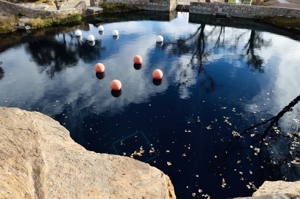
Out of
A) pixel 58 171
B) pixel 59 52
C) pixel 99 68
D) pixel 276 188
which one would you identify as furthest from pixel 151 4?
pixel 58 171

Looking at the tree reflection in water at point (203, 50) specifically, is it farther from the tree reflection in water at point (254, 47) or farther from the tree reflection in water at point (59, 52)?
the tree reflection in water at point (59, 52)

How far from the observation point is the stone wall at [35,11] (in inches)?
945

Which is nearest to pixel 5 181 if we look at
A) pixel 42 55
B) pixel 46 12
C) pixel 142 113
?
pixel 142 113

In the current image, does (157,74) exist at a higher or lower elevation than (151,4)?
lower

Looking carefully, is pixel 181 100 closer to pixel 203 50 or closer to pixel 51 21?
pixel 203 50

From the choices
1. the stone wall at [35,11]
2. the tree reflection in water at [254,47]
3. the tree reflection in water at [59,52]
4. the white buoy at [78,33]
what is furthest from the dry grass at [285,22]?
the stone wall at [35,11]

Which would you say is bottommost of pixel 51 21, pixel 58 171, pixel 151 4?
pixel 58 171

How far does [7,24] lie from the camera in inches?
873

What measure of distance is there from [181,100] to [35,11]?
65.6 feet

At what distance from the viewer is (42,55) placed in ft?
59.6

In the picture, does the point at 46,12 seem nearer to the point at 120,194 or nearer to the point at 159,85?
the point at 159,85

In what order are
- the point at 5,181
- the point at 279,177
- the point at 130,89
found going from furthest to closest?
the point at 130,89
the point at 279,177
the point at 5,181

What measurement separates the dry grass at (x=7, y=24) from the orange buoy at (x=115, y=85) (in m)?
15.6

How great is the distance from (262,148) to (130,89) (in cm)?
776
